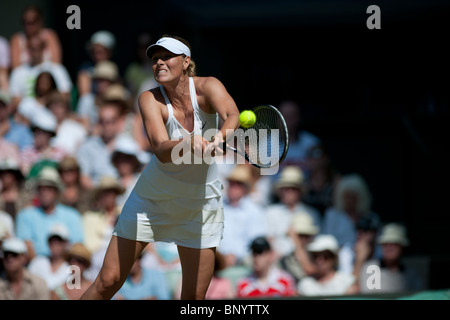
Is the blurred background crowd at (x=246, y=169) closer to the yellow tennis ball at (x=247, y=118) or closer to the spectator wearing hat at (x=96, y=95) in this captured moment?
the spectator wearing hat at (x=96, y=95)

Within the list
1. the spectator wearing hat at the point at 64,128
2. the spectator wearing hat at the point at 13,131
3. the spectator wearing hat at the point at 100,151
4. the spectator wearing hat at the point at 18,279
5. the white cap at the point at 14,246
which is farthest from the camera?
the spectator wearing hat at the point at 64,128

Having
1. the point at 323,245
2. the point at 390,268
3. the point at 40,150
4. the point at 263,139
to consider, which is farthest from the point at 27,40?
the point at 263,139

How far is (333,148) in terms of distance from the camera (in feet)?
29.8

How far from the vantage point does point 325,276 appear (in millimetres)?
6910

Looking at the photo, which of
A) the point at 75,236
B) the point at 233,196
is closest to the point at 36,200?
the point at 75,236

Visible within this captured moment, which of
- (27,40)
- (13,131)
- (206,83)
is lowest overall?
(206,83)

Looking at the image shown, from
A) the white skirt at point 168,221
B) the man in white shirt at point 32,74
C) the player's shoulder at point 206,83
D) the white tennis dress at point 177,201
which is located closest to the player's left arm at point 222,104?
the player's shoulder at point 206,83

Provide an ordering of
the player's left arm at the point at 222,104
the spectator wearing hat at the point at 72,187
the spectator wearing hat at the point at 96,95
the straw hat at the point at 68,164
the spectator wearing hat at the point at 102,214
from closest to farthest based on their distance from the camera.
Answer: the player's left arm at the point at 222,104 → the spectator wearing hat at the point at 102,214 → the spectator wearing hat at the point at 72,187 → the straw hat at the point at 68,164 → the spectator wearing hat at the point at 96,95

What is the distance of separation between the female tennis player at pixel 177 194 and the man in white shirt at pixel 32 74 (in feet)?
14.6

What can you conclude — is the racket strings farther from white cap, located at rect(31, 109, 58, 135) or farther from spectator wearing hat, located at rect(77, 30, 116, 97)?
spectator wearing hat, located at rect(77, 30, 116, 97)

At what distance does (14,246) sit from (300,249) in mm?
2409

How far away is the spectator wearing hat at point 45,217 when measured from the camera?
7.11 metres

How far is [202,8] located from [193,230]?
5.68 m

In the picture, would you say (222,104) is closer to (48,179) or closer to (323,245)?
(323,245)
